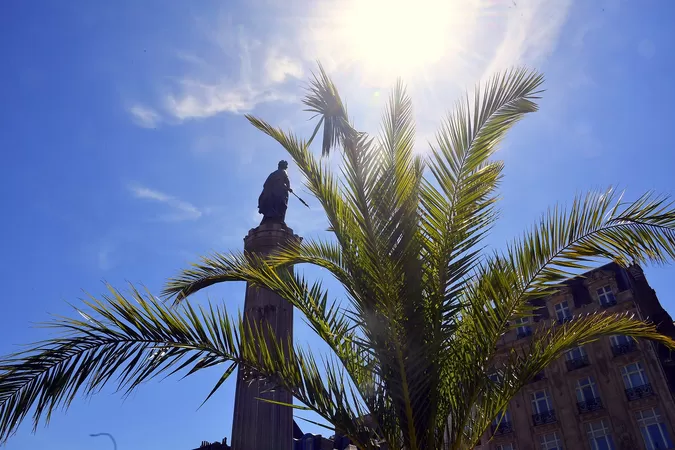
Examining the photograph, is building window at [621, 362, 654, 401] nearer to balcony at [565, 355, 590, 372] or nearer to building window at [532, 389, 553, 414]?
balcony at [565, 355, 590, 372]

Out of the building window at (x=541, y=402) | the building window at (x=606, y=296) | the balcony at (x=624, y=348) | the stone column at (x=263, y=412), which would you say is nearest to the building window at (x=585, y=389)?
the building window at (x=541, y=402)

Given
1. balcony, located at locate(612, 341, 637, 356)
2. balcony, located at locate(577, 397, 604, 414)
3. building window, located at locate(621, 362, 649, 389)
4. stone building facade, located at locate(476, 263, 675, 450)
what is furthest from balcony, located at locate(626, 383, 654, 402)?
balcony, located at locate(612, 341, 637, 356)

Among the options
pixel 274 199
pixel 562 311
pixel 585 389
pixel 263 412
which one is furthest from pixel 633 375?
pixel 263 412

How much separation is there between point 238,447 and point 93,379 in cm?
658

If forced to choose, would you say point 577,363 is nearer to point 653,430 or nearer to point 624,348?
point 624,348

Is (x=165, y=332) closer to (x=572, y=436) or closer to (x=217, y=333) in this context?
(x=217, y=333)

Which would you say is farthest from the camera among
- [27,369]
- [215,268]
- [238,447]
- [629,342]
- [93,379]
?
[629,342]

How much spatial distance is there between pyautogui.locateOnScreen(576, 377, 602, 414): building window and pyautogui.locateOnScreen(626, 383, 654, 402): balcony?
1452 mm

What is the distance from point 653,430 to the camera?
24797 millimetres

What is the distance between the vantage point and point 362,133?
6.75 m

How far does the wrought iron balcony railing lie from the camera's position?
2835cm

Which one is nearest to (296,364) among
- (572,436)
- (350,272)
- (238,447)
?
(350,272)

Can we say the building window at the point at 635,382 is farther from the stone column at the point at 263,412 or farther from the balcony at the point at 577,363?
the stone column at the point at 263,412

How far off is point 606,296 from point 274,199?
21.7 meters
